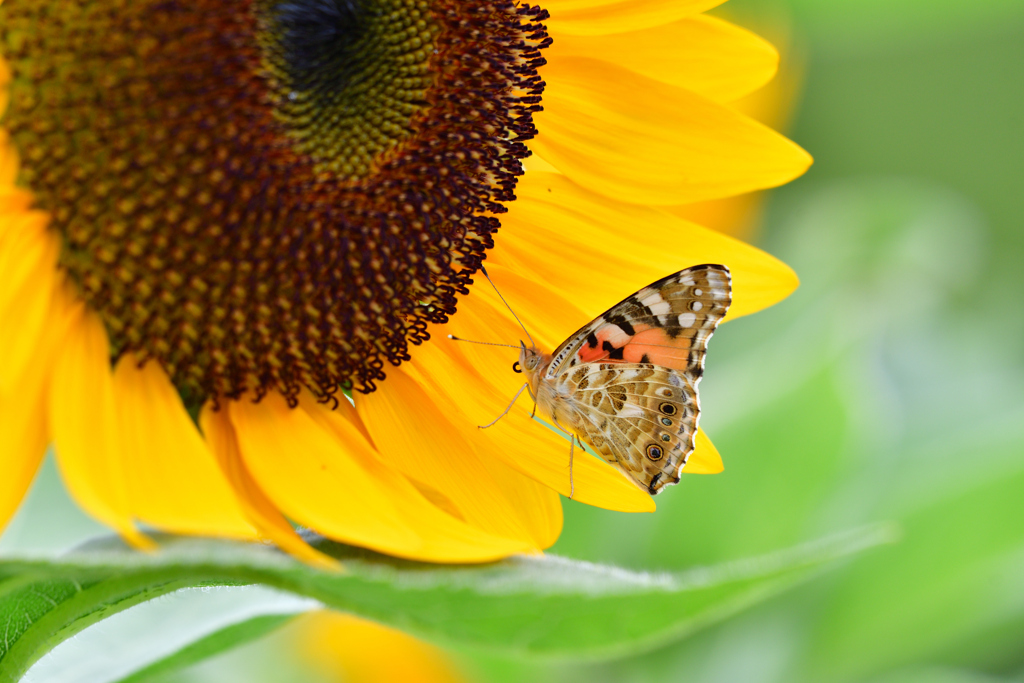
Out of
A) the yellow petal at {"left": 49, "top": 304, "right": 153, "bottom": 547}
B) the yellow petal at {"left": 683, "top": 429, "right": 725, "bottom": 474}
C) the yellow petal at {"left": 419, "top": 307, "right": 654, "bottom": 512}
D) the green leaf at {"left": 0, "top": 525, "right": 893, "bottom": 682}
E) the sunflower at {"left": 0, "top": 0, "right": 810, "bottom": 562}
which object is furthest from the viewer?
the yellow petal at {"left": 683, "top": 429, "right": 725, "bottom": 474}

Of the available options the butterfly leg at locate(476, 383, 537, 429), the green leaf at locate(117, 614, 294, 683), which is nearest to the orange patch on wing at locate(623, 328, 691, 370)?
the butterfly leg at locate(476, 383, 537, 429)

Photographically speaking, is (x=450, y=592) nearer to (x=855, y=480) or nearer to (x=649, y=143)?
(x=649, y=143)

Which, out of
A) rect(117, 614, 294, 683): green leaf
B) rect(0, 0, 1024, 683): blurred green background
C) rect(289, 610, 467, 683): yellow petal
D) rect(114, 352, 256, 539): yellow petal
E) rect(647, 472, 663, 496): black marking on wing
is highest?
rect(114, 352, 256, 539): yellow petal

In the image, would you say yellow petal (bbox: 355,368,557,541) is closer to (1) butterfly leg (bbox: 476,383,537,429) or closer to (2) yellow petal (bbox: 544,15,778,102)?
(1) butterfly leg (bbox: 476,383,537,429)

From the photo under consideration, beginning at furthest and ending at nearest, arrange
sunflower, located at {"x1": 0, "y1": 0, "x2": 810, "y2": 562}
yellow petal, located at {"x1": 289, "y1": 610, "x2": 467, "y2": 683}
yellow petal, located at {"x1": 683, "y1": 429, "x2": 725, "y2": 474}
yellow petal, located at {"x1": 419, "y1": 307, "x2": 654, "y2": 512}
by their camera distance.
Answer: yellow petal, located at {"x1": 289, "y1": 610, "x2": 467, "y2": 683}
yellow petal, located at {"x1": 683, "y1": 429, "x2": 725, "y2": 474}
yellow petal, located at {"x1": 419, "y1": 307, "x2": 654, "y2": 512}
sunflower, located at {"x1": 0, "y1": 0, "x2": 810, "y2": 562}

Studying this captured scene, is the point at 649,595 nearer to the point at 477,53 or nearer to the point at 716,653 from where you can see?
the point at 477,53

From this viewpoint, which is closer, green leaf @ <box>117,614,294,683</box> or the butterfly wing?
green leaf @ <box>117,614,294,683</box>

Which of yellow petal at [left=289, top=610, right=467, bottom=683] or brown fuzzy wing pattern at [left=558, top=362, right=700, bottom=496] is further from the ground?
brown fuzzy wing pattern at [left=558, top=362, right=700, bottom=496]
